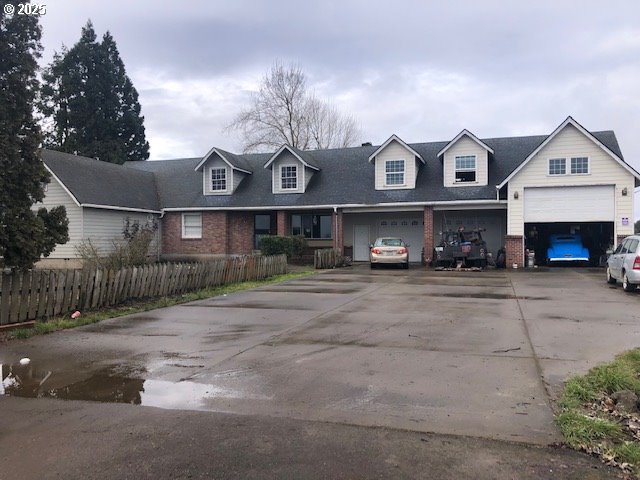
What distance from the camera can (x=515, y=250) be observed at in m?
24.5

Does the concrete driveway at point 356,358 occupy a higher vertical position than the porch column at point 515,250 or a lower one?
lower

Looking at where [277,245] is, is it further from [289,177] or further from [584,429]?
[584,429]

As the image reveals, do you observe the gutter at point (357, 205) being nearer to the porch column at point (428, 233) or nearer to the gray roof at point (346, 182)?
the gray roof at point (346, 182)

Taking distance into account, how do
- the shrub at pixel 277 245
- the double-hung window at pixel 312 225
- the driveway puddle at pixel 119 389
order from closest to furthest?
the driveway puddle at pixel 119 389, the shrub at pixel 277 245, the double-hung window at pixel 312 225


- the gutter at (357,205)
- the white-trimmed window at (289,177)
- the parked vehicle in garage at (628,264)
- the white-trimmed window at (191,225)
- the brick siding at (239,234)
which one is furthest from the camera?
the white-trimmed window at (191,225)

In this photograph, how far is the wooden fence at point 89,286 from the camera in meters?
9.65

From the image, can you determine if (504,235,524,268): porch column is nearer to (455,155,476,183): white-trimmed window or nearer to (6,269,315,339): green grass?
(455,155,476,183): white-trimmed window

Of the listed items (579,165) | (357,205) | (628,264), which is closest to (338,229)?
(357,205)

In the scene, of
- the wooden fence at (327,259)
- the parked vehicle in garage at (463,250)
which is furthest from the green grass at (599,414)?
the wooden fence at (327,259)

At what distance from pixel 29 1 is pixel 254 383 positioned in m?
9.02

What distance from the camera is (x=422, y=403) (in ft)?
17.2

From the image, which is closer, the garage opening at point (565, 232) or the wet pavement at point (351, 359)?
the wet pavement at point (351, 359)

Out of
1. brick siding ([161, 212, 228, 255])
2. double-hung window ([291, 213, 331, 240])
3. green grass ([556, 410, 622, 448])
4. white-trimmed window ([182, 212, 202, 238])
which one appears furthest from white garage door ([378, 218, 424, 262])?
green grass ([556, 410, 622, 448])

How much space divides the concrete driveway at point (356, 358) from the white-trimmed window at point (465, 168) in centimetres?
1433
